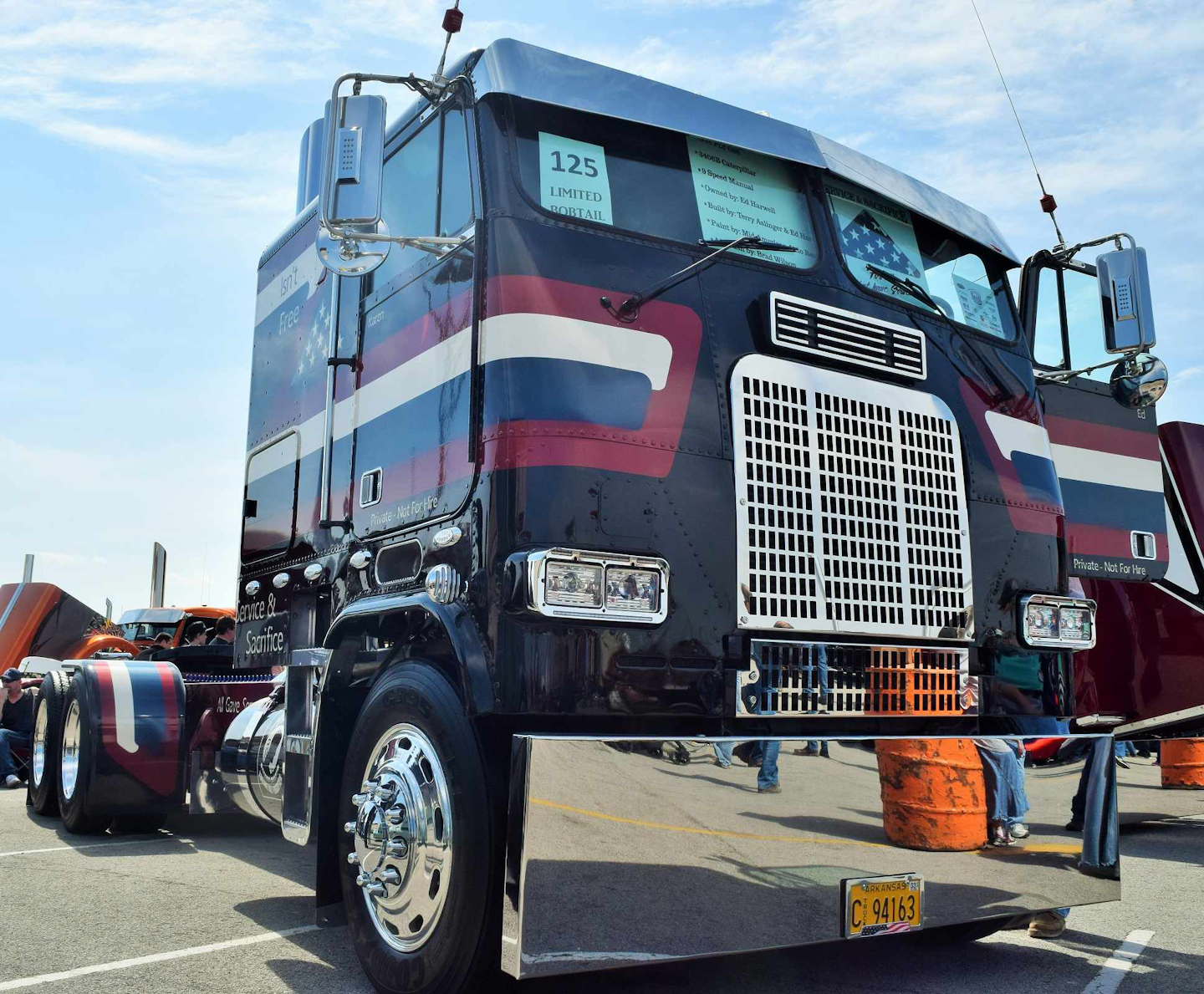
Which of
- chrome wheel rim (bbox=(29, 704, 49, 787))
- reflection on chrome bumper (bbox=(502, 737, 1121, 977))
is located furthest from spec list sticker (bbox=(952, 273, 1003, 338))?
chrome wheel rim (bbox=(29, 704, 49, 787))

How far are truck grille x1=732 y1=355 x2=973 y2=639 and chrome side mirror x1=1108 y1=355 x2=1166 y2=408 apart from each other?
136 cm

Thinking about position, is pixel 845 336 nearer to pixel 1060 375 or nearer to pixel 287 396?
pixel 1060 375

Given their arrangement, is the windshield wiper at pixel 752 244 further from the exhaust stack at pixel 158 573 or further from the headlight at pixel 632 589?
the exhaust stack at pixel 158 573

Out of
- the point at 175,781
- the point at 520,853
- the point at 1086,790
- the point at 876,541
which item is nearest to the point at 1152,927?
the point at 1086,790

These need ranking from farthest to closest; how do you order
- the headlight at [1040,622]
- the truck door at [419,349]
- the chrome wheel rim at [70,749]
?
the chrome wheel rim at [70,749] < the headlight at [1040,622] < the truck door at [419,349]

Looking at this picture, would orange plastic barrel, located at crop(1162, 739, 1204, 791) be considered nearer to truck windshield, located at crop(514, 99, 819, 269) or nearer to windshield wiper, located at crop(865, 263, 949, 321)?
windshield wiper, located at crop(865, 263, 949, 321)

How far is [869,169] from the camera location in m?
4.74

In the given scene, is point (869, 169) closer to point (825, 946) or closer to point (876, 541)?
point (876, 541)

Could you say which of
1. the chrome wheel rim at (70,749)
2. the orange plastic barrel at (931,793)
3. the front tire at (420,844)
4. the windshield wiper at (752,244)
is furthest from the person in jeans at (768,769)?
the chrome wheel rim at (70,749)

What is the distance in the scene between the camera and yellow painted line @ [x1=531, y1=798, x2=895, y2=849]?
3013mm

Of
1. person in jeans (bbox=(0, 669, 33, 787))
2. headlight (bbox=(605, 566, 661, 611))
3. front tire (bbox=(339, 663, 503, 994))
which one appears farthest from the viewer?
person in jeans (bbox=(0, 669, 33, 787))

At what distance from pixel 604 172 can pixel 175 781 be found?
4.75 meters

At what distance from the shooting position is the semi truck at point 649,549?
326 centimetres

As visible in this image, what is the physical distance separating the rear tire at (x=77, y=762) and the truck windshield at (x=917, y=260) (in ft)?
16.7
